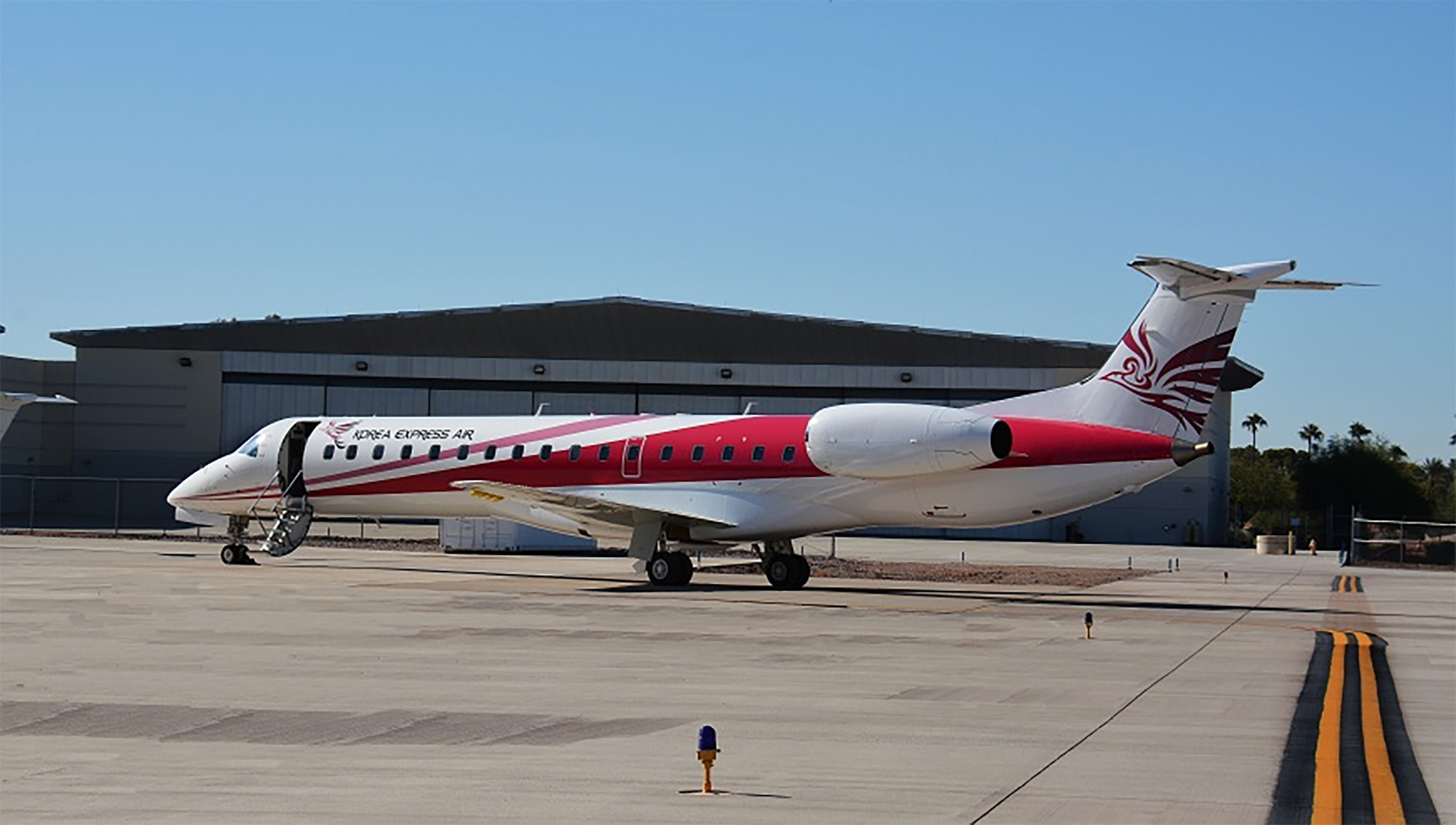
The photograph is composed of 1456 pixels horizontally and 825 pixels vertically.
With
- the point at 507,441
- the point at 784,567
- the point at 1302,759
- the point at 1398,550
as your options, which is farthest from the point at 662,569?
the point at 1398,550

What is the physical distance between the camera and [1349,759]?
10.9 metres

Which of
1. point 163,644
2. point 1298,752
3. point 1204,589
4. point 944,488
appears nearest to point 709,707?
point 1298,752

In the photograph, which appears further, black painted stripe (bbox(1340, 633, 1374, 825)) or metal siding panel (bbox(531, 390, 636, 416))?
metal siding panel (bbox(531, 390, 636, 416))

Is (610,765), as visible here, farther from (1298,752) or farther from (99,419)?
(99,419)

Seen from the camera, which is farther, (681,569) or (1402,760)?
(681,569)

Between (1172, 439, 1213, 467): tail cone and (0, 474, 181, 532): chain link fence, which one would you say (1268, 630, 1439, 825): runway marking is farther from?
(0, 474, 181, 532): chain link fence

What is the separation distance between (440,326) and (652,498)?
36.0m

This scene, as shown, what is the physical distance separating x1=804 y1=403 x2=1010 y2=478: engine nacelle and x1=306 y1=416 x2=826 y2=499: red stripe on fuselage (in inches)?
28.5

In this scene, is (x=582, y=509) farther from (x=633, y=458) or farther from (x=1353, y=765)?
(x=1353, y=765)

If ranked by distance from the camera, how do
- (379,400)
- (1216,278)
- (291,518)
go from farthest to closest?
1. (379,400)
2. (291,518)
3. (1216,278)

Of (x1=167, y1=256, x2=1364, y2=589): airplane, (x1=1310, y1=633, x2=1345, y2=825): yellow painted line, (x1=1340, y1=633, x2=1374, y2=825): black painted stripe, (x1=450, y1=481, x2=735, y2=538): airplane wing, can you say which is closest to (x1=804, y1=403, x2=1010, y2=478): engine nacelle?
(x1=167, y1=256, x2=1364, y2=589): airplane

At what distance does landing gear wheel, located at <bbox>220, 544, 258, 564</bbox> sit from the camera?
1374 inches

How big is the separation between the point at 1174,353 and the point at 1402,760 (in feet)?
49.3

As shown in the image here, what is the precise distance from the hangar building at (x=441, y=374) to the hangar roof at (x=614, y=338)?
0.06 meters
